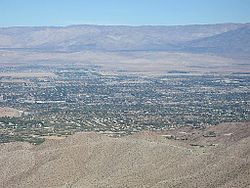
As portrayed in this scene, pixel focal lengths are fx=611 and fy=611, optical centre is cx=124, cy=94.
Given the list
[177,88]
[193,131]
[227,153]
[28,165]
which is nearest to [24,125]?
[193,131]

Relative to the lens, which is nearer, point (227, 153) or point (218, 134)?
point (227, 153)

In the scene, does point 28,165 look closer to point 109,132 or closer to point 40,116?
point 109,132

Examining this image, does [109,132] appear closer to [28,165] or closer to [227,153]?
[28,165]

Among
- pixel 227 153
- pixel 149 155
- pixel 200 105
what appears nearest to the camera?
pixel 227 153

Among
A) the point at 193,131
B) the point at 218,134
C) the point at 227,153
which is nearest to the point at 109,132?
the point at 193,131

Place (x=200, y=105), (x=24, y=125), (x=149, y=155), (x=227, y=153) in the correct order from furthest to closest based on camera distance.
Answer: (x=200, y=105)
(x=24, y=125)
(x=149, y=155)
(x=227, y=153)

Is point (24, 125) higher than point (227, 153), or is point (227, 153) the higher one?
point (227, 153)
